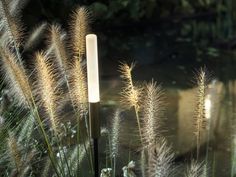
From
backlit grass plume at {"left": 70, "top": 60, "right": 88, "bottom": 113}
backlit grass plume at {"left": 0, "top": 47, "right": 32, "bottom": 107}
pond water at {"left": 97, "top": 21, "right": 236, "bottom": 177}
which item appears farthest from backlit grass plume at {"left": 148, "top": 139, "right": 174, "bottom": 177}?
backlit grass plume at {"left": 0, "top": 47, "right": 32, "bottom": 107}

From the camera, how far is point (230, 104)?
5148 millimetres

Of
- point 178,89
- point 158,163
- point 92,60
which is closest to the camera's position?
point 158,163

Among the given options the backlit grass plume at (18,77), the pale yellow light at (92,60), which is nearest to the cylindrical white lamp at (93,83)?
the pale yellow light at (92,60)

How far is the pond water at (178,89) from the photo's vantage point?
3420mm

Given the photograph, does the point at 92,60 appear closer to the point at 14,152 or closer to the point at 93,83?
the point at 93,83

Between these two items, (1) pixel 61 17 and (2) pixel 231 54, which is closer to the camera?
(1) pixel 61 17

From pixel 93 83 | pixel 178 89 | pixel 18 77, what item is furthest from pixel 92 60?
pixel 178 89

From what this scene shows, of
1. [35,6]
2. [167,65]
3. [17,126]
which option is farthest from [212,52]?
[17,126]

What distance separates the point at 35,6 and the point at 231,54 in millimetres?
4602

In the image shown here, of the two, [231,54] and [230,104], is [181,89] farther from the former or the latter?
[231,54]

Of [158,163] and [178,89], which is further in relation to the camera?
[178,89]

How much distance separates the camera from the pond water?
3.42 meters

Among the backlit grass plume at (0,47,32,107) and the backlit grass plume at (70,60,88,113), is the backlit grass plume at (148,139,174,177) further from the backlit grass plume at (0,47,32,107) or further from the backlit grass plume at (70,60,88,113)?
the backlit grass plume at (0,47,32,107)

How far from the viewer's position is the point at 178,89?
5871 mm
